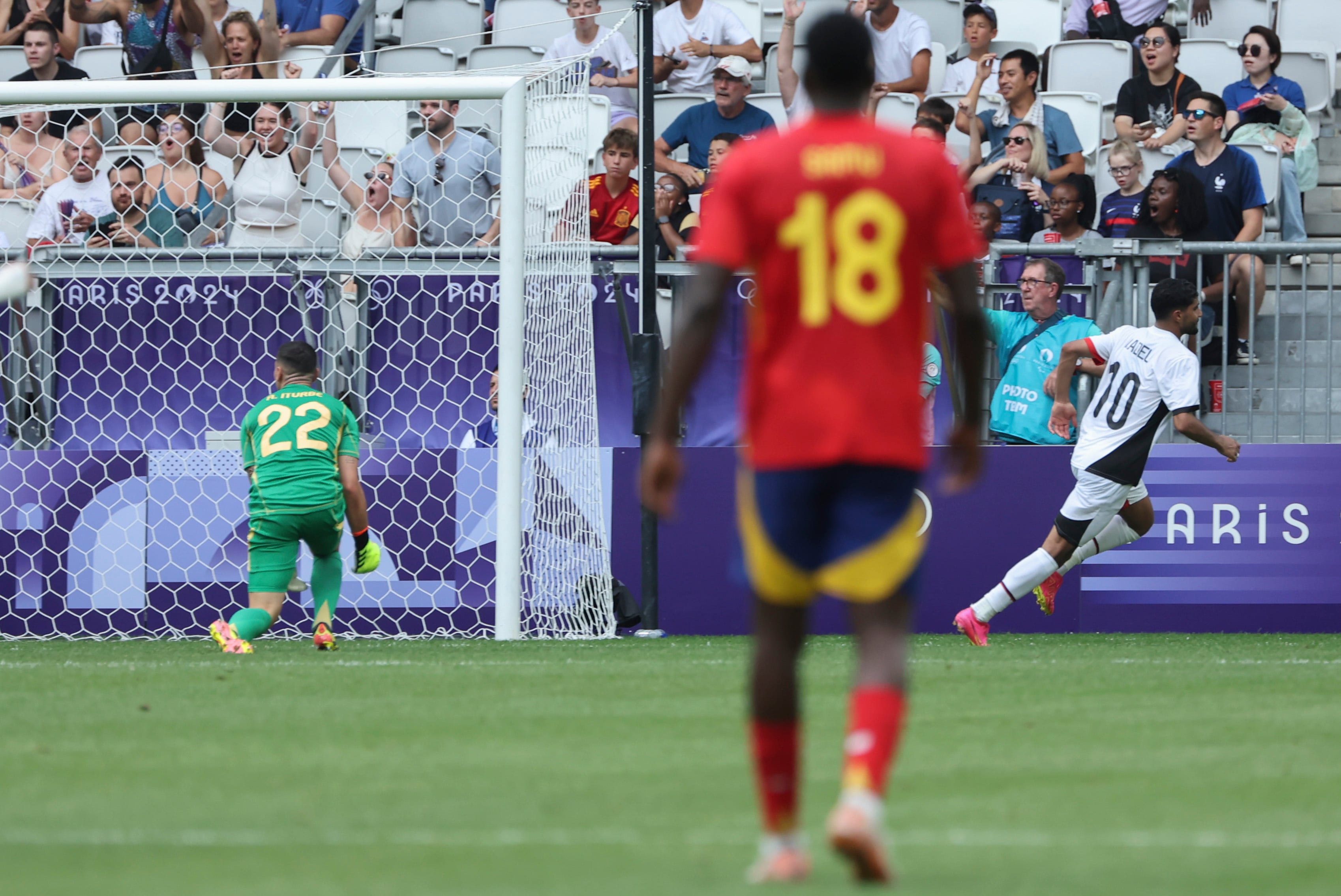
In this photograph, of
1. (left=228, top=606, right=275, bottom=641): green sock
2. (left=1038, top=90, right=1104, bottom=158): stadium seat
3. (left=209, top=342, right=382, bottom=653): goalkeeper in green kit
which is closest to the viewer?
(left=228, top=606, right=275, bottom=641): green sock

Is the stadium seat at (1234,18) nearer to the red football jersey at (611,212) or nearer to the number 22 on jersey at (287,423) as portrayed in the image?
the red football jersey at (611,212)

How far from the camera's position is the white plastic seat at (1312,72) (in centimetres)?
1489

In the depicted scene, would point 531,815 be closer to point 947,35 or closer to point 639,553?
point 639,553

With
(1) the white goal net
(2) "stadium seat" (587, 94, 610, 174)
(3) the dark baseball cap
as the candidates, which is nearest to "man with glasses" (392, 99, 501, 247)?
(1) the white goal net

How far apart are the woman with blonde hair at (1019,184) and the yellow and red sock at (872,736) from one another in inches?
348

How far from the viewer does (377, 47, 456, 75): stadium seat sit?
15.3 meters

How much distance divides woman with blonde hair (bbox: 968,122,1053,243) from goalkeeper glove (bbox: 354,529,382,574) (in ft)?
15.7

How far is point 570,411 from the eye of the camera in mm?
11188

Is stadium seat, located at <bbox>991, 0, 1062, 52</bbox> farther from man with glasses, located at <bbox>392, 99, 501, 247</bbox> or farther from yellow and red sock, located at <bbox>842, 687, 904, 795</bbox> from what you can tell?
yellow and red sock, located at <bbox>842, 687, 904, 795</bbox>

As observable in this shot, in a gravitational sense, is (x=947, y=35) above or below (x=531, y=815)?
above

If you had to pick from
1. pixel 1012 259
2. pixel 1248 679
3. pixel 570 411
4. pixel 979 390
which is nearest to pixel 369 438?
pixel 570 411

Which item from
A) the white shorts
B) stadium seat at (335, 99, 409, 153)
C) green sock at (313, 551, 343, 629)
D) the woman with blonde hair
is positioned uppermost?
stadium seat at (335, 99, 409, 153)

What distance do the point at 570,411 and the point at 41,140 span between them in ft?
14.7

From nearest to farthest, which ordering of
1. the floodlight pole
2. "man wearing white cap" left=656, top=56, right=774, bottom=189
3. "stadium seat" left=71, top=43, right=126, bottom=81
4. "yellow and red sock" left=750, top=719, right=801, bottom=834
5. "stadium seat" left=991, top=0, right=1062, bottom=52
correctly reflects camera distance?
"yellow and red sock" left=750, top=719, right=801, bottom=834 < the floodlight pole < "man wearing white cap" left=656, top=56, right=774, bottom=189 < "stadium seat" left=71, top=43, right=126, bottom=81 < "stadium seat" left=991, top=0, right=1062, bottom=52
